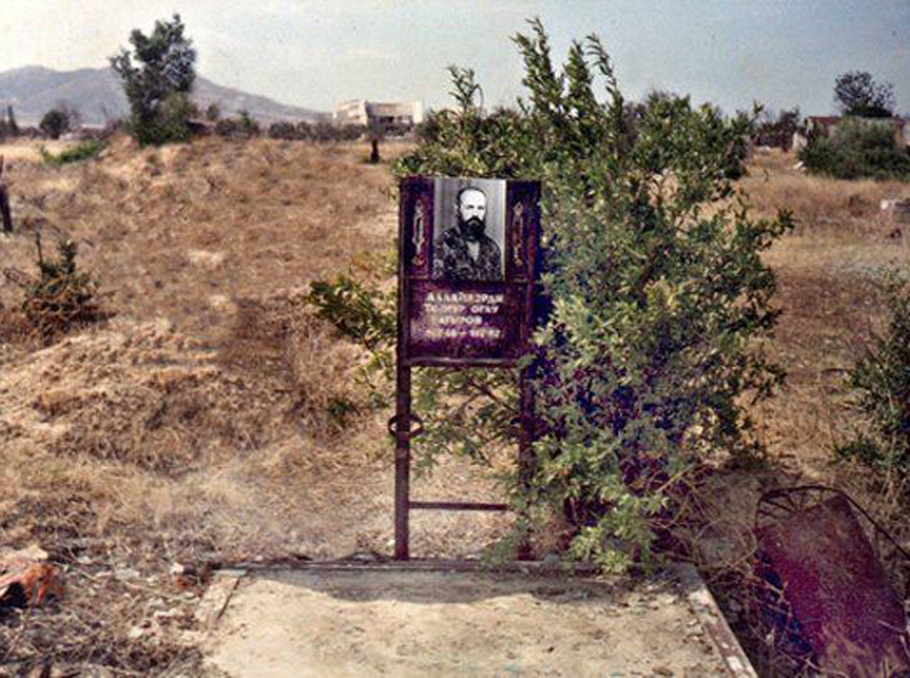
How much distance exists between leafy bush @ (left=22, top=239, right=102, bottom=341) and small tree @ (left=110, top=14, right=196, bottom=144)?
1894 cm

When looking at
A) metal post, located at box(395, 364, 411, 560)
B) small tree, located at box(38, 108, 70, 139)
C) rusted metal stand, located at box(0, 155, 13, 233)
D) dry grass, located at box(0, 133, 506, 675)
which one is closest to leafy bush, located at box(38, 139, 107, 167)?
rusted metal stand, located at box(0, 155, 13, 233)

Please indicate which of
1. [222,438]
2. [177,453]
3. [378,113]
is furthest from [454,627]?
[378,113]

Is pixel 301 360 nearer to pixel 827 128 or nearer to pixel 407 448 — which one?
pixel 407 448

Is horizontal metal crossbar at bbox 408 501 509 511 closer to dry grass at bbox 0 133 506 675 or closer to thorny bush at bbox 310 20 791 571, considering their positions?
thorny bush at bbox 310 20 791 571

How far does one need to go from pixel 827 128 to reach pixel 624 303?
4667cm

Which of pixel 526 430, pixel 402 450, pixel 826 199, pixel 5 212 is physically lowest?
pixel 402 450

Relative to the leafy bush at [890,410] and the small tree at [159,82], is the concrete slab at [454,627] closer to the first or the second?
the leafy bush at [890,410]

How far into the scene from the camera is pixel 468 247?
19.6ft

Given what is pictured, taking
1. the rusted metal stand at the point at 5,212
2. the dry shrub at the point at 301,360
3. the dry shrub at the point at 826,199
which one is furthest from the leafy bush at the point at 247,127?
the dry shrub at the point at 301,360

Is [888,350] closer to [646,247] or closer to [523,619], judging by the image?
[646,247]

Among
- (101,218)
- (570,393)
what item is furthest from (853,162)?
(570,393)

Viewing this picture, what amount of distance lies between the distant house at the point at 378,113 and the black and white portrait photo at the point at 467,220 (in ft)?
178

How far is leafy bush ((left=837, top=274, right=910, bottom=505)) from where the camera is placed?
7215 mm

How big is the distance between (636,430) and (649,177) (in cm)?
162
